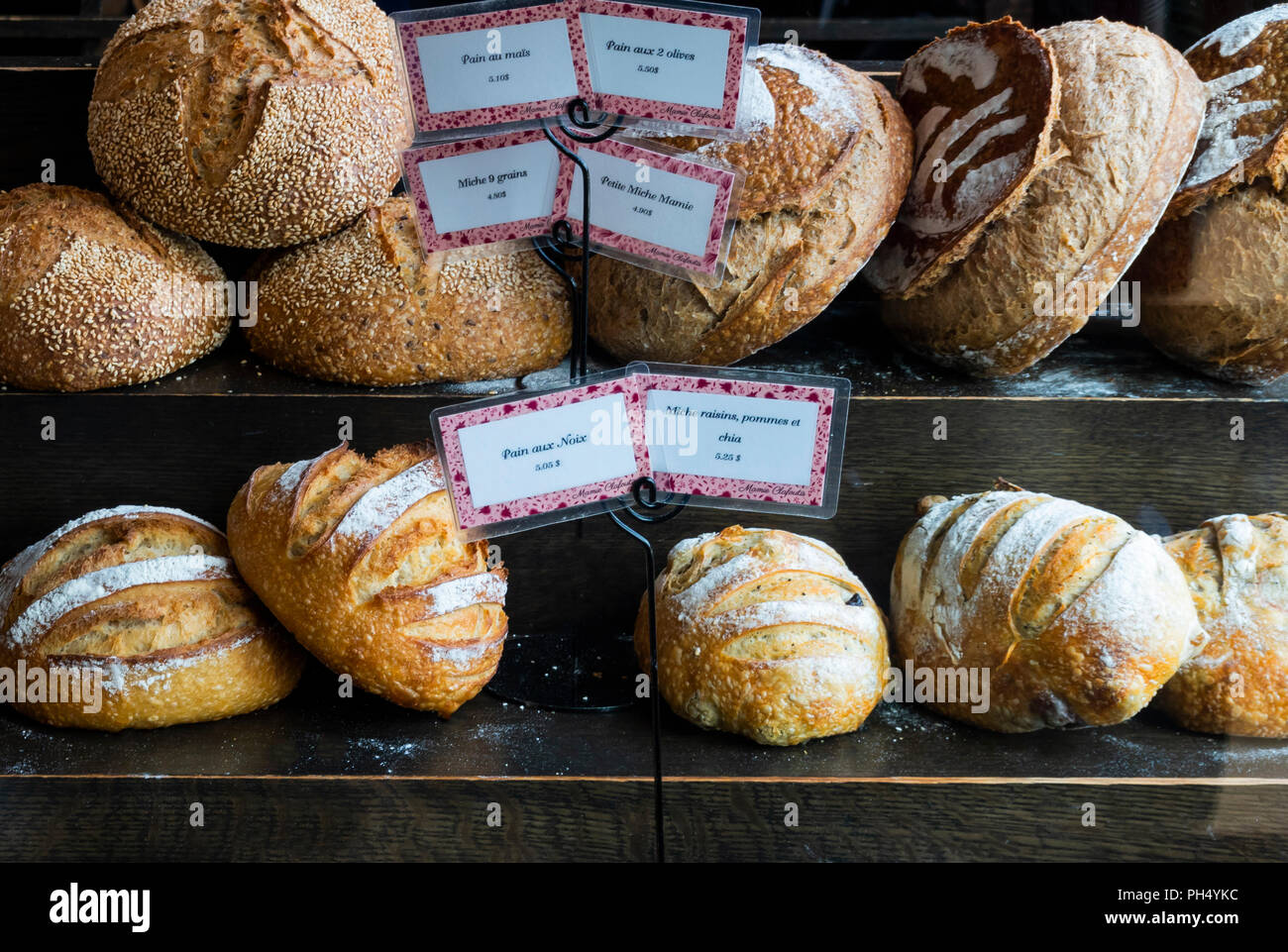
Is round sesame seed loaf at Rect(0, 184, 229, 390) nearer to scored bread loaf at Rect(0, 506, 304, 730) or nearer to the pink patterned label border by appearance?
scored bread loaf at Rect(0, 506, 304, 730)

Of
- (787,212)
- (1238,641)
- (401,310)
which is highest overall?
(787,212)

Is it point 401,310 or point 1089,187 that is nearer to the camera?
point 1089,187

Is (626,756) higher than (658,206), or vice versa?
(658,206)

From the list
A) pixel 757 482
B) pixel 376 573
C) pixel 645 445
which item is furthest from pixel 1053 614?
pixel 376 573

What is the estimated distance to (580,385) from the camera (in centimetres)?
123

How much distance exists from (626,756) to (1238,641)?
820mm

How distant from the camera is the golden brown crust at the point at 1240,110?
1443 millimetres

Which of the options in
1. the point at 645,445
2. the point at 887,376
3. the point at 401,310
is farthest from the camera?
the point at 887,376

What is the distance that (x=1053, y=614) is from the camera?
1.33 metres

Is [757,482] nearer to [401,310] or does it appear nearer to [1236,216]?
[401,310]

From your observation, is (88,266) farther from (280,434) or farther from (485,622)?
(485,622)

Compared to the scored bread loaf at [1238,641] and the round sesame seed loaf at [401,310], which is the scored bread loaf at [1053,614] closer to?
the scored bread loaf at [1238,641]

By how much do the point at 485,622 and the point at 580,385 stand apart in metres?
0.38

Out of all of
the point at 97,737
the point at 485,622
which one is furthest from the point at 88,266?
the point at 485,622
